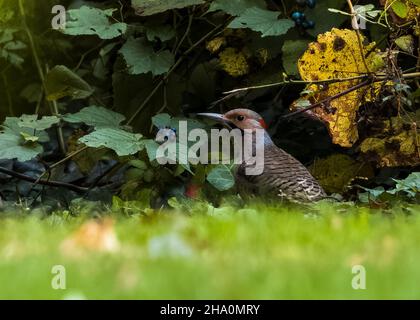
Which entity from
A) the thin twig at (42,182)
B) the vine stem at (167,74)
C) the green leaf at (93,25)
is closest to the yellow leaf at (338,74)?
the vine stem at (167,74)

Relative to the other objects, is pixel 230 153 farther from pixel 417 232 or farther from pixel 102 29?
pixel 417 232

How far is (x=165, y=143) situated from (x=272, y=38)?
3.74ft

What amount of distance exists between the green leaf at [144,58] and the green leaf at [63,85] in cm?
38

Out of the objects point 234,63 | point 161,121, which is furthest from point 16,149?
point 234,63

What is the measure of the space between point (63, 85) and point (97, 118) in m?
0.49

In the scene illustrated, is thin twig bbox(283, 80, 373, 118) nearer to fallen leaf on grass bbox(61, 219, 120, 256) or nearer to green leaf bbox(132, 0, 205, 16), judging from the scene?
green leaf bbox(132, 0, 205, 16)

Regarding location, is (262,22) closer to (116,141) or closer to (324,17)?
(324,17)

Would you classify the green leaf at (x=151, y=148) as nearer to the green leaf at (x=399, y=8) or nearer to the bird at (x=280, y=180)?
the bird at (x=280, y=180)

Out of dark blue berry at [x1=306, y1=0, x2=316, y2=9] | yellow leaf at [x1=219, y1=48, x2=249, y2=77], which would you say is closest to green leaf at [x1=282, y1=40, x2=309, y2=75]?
dark blue berry at [x1=306, y1=0, x2=316, y2=9]

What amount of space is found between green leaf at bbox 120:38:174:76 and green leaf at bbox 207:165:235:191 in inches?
34.6

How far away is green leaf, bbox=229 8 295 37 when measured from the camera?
5.66m

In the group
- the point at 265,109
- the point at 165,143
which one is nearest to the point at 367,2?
the point at 265,109

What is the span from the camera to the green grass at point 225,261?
2.61 m

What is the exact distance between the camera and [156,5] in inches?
232
